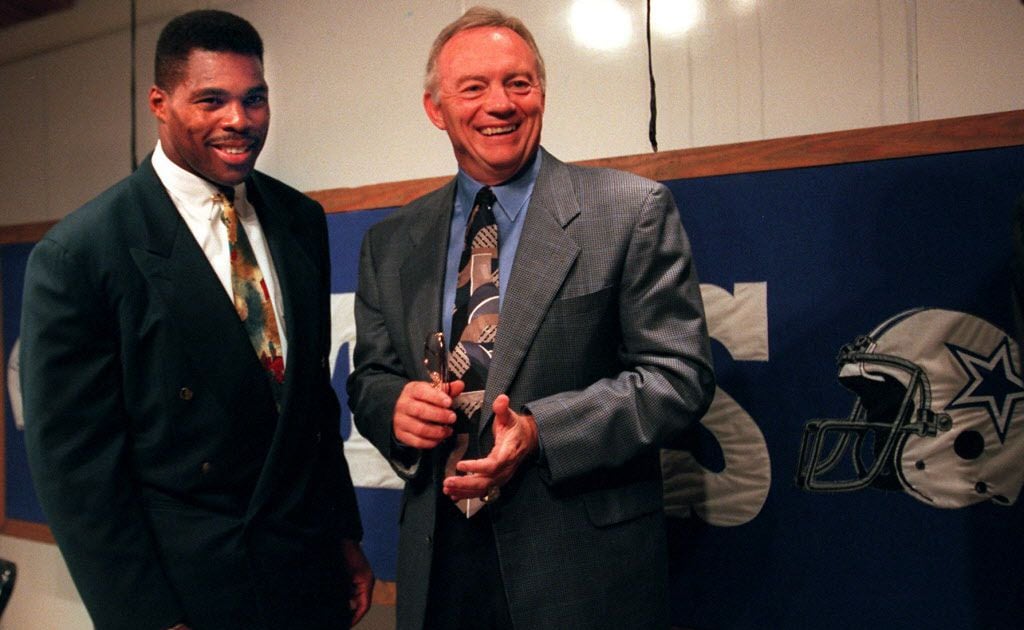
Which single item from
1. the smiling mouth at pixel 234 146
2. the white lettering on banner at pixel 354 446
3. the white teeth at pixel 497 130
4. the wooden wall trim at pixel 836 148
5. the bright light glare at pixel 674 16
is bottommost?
the white lettering on banner at pixel 354 446

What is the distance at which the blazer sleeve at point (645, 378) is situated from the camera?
1169mm

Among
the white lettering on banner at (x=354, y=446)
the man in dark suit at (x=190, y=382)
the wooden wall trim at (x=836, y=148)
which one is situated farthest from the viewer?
the white lettering on banner at (x=354, y=446)

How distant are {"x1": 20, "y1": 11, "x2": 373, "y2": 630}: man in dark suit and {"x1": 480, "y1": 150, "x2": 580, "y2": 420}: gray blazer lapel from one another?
38 cm

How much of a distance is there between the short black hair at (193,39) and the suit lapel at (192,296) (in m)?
0.19

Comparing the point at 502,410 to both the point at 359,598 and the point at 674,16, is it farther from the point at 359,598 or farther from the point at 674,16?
the point at 674,16

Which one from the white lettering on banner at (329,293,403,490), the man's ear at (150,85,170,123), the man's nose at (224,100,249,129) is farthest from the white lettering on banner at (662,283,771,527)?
the man's ear at (150,85,170,123)

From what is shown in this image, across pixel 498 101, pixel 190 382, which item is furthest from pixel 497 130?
pixel 190 382

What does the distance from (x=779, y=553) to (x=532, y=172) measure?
35.7 inches

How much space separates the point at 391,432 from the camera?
1.30 metres

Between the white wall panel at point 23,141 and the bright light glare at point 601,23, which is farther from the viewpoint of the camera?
the white wall panel at point 23,141

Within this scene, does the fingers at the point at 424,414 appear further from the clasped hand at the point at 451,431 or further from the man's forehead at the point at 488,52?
the man's forehead at the point at 488,52

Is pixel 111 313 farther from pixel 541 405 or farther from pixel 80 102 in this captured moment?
pixel 80 102

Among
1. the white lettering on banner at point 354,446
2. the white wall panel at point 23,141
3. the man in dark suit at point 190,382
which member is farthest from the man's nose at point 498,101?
the white wall panel at point 23,141

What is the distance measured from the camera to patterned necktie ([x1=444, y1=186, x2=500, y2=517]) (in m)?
1.27
